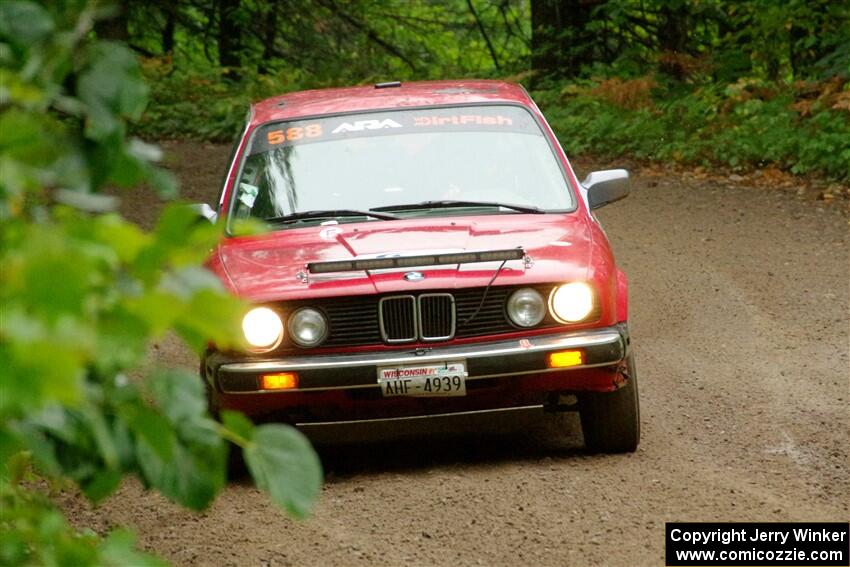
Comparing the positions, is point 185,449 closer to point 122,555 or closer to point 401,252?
point 122,555

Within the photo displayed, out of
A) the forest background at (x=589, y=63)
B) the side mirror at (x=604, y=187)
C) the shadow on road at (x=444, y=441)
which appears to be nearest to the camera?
the shadow on road at (x=444, y=441)

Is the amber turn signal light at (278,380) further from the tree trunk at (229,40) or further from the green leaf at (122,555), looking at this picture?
the tree trunk at (229,40)

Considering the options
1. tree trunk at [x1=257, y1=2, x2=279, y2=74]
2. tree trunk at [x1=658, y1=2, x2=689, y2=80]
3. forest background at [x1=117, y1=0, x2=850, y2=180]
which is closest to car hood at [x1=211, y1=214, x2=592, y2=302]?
forest background at [x1=117, y1=0, x2=850, y2=180]

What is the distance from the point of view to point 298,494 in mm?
1717

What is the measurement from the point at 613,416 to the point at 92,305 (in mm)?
4744

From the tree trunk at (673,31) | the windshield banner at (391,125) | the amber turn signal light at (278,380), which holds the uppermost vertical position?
the windshield banner at (391,125)

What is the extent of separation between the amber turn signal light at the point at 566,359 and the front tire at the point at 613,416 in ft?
1.12

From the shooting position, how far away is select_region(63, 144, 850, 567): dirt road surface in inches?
196

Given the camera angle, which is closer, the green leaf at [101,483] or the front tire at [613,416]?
the green leaf at [101,483]

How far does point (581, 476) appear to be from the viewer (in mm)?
5762

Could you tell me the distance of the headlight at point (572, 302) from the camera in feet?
18.6

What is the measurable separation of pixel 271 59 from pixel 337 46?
154cm

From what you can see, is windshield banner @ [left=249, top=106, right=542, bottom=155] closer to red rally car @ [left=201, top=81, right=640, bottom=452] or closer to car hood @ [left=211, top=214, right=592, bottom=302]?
red rally car @ [left=201, top=81, right=640, bottom=452]

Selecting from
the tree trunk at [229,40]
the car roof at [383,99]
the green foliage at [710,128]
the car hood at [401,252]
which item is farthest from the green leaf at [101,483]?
the tree trunk at [229,40]
